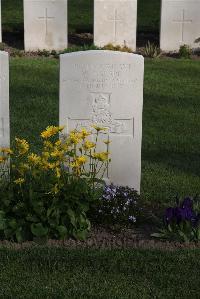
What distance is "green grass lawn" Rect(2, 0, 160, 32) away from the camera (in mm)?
17344

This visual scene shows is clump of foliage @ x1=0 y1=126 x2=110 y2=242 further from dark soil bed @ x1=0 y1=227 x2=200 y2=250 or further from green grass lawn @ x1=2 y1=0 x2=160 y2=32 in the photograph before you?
green grass lawn @ x1=2 y1=0 x2=160 y2=32

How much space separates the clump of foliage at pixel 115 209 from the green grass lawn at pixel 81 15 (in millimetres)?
11025

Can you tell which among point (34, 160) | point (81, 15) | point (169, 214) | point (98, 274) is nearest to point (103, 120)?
point (34, 160)

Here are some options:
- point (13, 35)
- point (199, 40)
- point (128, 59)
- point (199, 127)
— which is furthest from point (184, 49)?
point (128, 59)

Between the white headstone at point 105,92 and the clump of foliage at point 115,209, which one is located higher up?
the white headstone at point 105,92

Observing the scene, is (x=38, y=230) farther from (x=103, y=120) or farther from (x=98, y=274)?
(x=103, y=120)

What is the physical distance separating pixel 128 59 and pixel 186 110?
4136 millimetres

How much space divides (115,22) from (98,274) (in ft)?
32.4

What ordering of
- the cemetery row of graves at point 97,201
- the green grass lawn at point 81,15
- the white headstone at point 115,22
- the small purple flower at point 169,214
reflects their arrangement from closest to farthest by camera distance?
the cemetery row of graves at point 97,201
the small purple flower at point 169,214
the white headstone at point 115,22
the green grass lawn at point 81,15

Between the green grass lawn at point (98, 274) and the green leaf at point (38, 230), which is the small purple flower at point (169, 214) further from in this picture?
the green leaf at point (38, 230)

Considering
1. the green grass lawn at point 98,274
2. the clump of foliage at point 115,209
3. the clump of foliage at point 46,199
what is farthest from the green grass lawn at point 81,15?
the green grass lawn at point 98,274

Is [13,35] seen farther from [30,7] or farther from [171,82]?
[171,82]

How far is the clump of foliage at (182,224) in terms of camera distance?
5449 mm

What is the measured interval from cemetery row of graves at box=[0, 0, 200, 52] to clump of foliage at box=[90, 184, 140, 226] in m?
8.68
